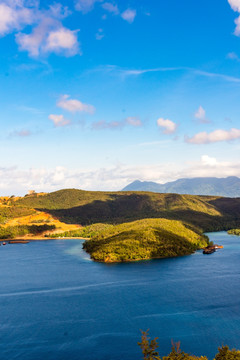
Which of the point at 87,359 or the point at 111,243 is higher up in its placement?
the point at 111,243

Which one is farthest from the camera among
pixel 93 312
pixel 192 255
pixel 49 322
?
pixel 192 255

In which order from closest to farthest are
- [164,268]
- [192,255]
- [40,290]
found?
[40,290] → [164,268] → [192,255]

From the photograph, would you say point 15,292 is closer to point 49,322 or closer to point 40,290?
point 40,290

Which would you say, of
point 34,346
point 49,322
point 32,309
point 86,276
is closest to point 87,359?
point 34,346

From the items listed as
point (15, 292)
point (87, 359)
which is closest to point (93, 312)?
point (87, 359)

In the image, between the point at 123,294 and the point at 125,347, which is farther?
the point at 123,294

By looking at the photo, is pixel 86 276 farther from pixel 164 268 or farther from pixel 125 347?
pixel 125 347
